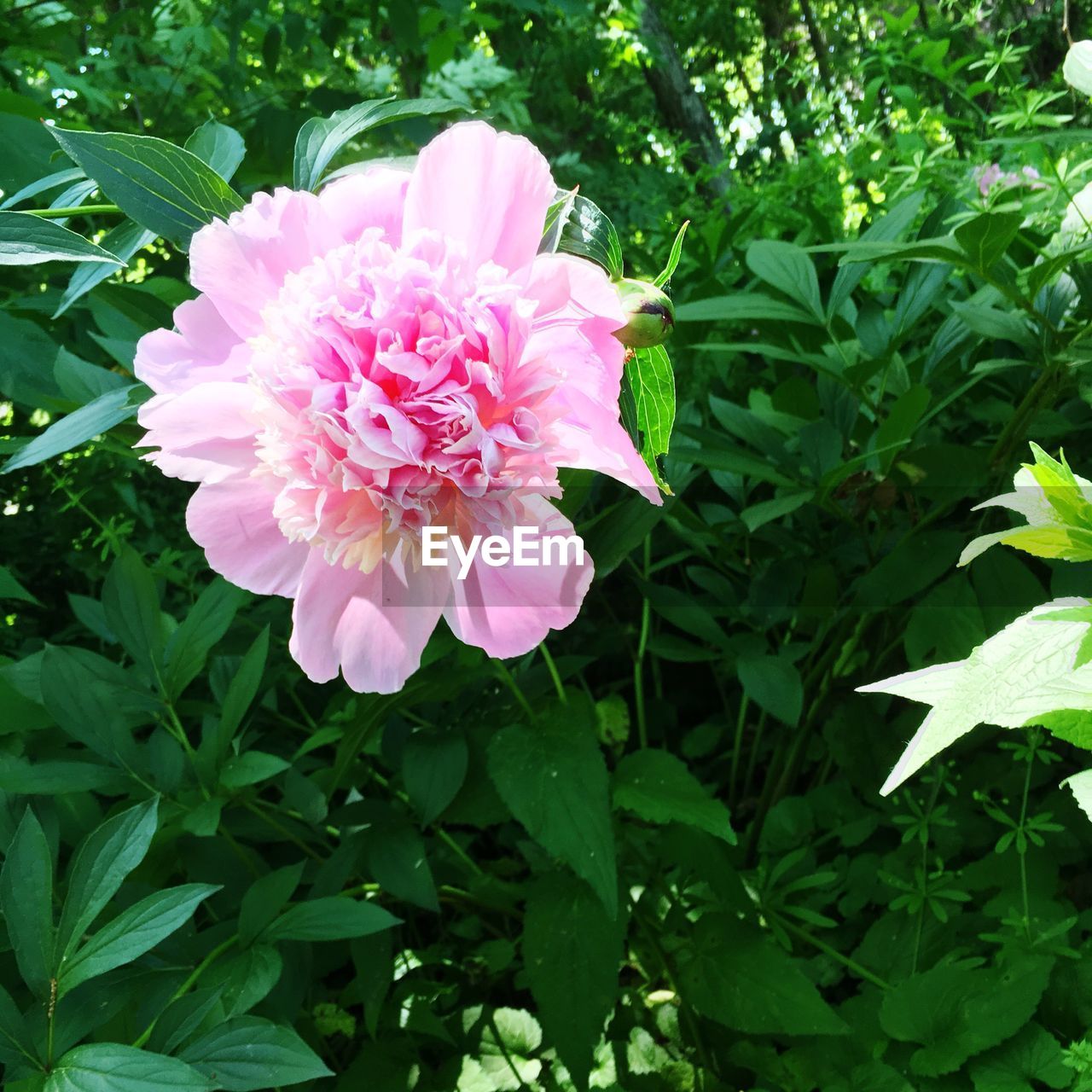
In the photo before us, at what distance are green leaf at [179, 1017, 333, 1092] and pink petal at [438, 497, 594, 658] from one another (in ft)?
0.83

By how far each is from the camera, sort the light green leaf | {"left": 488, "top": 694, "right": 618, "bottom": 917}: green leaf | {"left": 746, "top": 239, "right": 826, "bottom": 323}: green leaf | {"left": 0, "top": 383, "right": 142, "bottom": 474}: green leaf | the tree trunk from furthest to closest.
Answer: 1. the tree trunk
2. {"left": 746, "top": 239, "right": 826, "bottom": 323}: green leaf
3. {"left": 488, "top": 694, "right": 618, "bottom": 917}: green leaf
4. {"left": 0, "top": 383, "right": 142, "bottom": 474}: green leaf
5. the light green leaf

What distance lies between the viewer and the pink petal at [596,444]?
13.9 inches

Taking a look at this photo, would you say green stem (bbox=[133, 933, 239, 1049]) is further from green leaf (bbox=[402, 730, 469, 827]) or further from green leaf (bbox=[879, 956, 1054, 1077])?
green leaf (bbox=[879, 956, 1054, 1077])

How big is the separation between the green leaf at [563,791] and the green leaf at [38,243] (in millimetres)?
382

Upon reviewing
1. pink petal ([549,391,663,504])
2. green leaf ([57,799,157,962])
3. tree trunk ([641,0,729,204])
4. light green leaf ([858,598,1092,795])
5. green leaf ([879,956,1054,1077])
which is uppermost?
pink petal ([549,391,663,504])

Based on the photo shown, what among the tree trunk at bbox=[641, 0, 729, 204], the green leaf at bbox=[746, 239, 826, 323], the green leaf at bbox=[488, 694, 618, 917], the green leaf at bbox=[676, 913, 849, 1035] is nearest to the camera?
the green leaf at bbox=[488, 694, 618, 917]

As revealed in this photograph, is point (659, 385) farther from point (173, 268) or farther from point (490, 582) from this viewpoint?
point (173, 268)

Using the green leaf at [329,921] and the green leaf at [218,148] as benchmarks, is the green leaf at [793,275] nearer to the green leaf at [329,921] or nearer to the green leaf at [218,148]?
the green leaf at [218,148]

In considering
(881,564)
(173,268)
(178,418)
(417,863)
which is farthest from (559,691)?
(173,268)

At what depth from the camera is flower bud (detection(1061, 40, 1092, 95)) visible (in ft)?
1.75

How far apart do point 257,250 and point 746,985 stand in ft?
2.01

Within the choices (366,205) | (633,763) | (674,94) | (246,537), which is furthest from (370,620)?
(674,94)

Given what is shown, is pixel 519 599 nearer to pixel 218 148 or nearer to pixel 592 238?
pixel 592 238

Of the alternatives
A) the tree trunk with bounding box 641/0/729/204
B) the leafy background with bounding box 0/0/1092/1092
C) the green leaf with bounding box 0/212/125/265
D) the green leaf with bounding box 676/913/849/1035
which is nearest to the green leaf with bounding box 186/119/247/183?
the leafy background with bounding box 0/0/1092/1092
